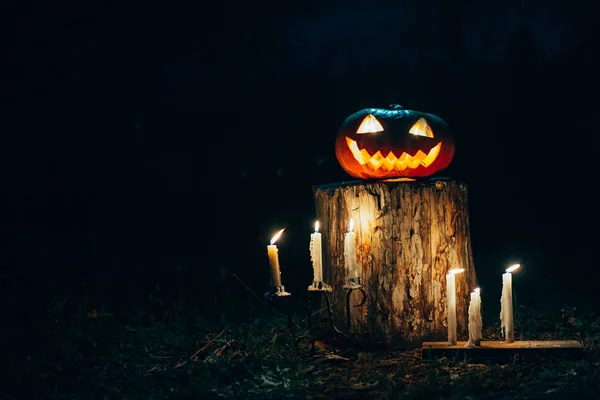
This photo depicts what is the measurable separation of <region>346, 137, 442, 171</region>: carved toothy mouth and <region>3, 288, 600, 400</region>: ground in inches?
53.6

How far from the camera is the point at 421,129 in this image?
4938mm

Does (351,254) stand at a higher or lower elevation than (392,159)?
lower

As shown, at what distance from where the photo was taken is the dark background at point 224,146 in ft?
20.9

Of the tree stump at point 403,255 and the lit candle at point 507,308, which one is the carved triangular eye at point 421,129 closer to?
the tree stump at point 403,255

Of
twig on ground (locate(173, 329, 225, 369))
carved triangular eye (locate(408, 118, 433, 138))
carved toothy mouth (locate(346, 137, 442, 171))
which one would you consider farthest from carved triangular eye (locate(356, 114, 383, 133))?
twig on ground (locate(173, 329, 225, 369))

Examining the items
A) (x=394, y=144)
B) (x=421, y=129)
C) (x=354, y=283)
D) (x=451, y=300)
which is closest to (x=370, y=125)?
(x=394, y=144)

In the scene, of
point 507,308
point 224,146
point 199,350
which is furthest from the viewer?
point 224,146

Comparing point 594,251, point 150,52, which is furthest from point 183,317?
point 594,251

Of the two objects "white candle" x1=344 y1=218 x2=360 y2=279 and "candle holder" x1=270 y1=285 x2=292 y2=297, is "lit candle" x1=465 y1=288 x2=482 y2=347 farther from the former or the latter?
"candle holder" x1=270 y1=285 x2=292 y2=297

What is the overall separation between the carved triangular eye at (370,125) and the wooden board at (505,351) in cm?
161

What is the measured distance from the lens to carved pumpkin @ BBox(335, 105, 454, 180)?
4910 mm

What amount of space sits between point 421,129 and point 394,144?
243 mm

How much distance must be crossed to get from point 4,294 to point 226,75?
3.29 metres

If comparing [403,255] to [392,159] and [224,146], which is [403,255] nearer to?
[392,159]
